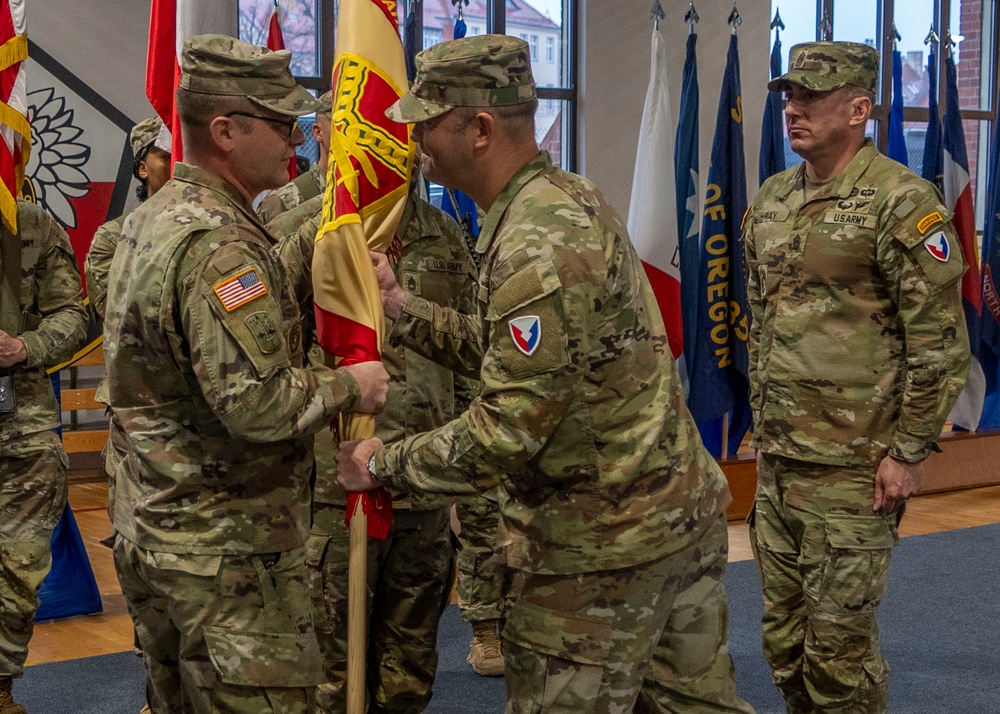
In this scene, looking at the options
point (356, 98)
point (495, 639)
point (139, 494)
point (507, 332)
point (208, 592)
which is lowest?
point (495, 639)

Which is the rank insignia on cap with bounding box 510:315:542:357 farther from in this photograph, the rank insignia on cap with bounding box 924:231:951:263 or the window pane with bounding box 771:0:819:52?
the window pane with bounding box 771:0:819:52

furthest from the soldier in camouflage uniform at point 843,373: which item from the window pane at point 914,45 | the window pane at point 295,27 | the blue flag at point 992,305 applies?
the window pane at point 914,45

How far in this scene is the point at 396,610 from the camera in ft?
9.73

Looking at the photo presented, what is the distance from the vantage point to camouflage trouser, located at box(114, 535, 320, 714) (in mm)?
2086

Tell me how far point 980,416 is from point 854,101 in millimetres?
4220

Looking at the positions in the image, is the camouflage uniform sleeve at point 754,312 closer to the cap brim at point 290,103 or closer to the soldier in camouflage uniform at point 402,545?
the soldier in camouflage uniform at point 402,545

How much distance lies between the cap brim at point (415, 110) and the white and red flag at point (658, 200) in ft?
11.7

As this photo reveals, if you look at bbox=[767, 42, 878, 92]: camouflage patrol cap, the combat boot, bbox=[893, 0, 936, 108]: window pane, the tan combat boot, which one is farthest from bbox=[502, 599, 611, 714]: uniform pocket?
bbox=[893, 0, 936, 108]: window pane

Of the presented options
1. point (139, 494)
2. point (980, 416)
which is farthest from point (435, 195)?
point (139, 494)

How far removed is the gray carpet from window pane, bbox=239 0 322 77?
12.8 feet

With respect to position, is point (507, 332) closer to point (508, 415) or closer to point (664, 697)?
point (508, 415)

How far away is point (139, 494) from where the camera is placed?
7.09 ft

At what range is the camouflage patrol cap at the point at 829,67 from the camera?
3.02 metres

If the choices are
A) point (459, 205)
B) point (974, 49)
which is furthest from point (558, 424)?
point (974, 49)
